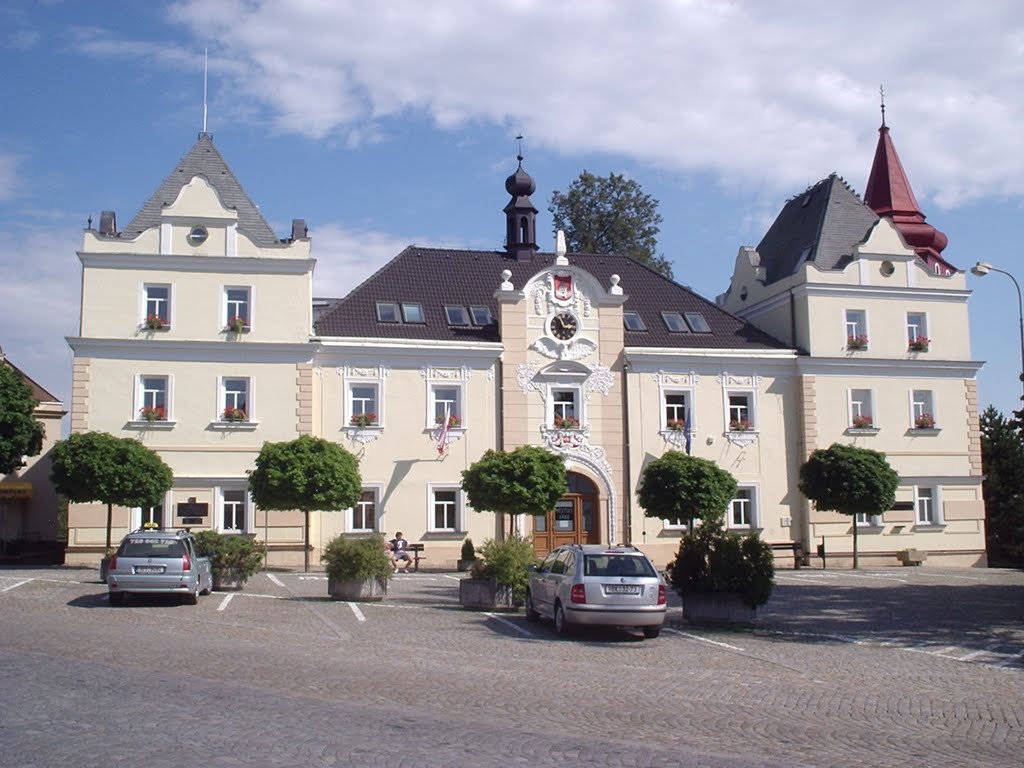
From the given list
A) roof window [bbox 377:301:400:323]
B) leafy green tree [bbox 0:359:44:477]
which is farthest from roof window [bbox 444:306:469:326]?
leafy green tree [bbox 0:359:44:477]

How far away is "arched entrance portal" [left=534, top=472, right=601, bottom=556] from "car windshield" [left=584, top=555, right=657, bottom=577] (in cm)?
1994

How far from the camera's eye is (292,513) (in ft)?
118

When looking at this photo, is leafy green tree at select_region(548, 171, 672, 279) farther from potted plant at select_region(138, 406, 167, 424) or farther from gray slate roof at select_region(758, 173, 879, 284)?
potted plant at select_region(138, 406, 167, 424)

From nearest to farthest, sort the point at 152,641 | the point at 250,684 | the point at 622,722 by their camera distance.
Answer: the point at 622,722 < the point at 250,684 < the point at 152,641

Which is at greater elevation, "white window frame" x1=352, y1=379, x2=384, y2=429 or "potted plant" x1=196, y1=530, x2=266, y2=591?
"white window frame" x1=352, y1=379, x2=384, y2=429

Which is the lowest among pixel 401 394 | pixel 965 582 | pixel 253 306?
pixel 965 582

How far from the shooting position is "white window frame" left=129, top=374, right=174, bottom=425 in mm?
35812

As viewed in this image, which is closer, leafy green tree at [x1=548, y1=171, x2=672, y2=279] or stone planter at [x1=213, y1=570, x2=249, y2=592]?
stone planter at [x1=213, y1=570, x2=249, y2=592]

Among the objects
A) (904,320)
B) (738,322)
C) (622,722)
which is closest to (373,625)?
(622,722)

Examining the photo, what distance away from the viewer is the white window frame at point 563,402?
3922cm

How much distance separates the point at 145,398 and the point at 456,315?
10.9m

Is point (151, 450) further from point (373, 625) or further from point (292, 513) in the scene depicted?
point (373, 625)

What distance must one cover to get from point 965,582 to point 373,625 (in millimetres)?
20197

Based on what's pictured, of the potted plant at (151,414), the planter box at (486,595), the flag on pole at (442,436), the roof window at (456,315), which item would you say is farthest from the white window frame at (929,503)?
the potted plant at (151,414)
